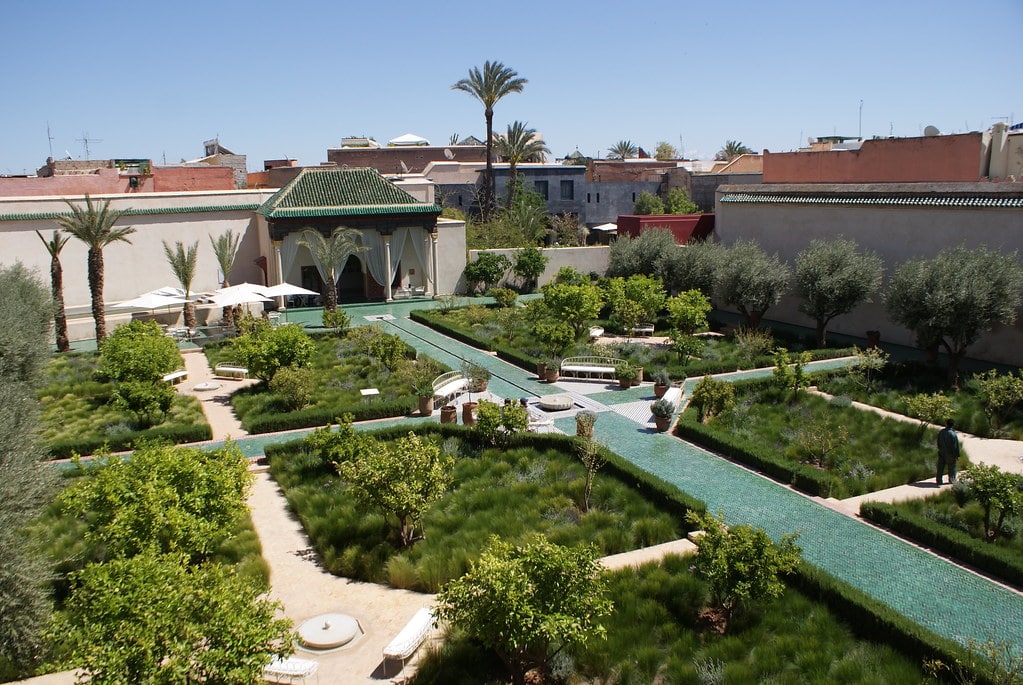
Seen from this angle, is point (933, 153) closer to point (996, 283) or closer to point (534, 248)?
point (996, 283)

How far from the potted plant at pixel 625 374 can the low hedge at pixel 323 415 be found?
17.5 feet

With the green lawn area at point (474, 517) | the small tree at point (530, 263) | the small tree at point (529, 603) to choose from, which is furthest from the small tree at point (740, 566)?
the small tree at point (530, 263)

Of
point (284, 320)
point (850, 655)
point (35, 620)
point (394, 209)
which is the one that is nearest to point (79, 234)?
point (284, 320)

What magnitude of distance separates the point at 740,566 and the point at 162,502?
7.39 metres

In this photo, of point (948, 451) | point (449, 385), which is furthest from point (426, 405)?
point (948, 451)

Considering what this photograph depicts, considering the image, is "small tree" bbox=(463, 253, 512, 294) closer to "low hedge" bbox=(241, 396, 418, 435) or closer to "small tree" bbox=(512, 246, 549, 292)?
"small tree" bbox=(512, 246, 549, 292)

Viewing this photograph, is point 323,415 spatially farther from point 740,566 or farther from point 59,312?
point 59,312

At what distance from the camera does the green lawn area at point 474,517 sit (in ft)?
38.9

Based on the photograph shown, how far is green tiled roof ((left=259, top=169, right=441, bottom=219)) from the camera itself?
109 ft

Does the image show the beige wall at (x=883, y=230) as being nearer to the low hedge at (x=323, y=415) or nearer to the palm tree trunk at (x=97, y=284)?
the low hedge at (x=323, y=415)

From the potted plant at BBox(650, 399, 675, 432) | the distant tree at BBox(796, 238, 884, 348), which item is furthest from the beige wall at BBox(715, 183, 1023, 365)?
the potted plant at BBox(650, 399, 675, 432)

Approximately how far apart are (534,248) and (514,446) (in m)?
21.4

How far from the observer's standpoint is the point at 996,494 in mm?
11758

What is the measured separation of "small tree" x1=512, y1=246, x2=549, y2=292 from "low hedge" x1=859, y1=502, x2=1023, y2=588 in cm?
2440
